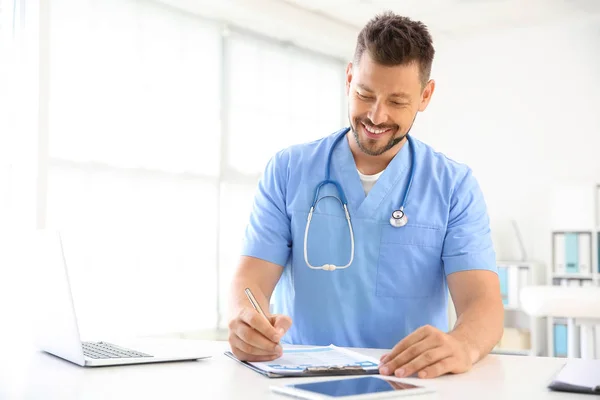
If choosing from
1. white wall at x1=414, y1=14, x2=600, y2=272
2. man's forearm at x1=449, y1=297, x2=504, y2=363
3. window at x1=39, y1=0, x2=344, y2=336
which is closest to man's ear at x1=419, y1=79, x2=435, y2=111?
man's forearm at x1=449, y1=297, x2=504, y2=363

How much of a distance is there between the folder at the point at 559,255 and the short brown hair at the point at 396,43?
12.1 ft

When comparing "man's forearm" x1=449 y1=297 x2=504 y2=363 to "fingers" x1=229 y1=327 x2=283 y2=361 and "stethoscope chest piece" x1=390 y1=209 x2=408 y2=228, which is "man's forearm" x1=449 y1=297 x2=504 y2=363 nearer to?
"stethoscope chest piece" x1=390 y1=209 x2=408 y2=228

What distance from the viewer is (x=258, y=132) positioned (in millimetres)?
5207

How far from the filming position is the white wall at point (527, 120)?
17.7 feet

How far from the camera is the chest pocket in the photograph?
1757 mm

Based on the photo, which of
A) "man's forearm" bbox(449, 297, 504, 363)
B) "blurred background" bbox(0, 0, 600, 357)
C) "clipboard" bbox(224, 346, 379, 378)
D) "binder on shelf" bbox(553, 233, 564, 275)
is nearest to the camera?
"clipboard" bbox(224, 346, 379, 378)

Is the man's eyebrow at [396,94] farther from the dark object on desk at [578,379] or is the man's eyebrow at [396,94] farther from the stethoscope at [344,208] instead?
the dark object on desk at [578,379]

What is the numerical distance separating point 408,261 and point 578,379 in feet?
2.06

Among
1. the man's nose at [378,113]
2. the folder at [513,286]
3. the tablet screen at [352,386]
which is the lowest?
the folder at [513,286]

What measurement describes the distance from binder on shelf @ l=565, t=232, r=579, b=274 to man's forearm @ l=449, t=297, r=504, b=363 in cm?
373

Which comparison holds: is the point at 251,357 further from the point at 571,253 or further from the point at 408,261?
the point at 571,253

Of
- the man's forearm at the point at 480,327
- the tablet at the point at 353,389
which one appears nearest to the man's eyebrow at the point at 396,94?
the man's forearm at the point at 480,327

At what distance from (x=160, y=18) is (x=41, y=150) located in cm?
123

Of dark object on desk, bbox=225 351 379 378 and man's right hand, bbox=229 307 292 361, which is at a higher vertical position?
man's right hand, bbox=229 307 292 361
